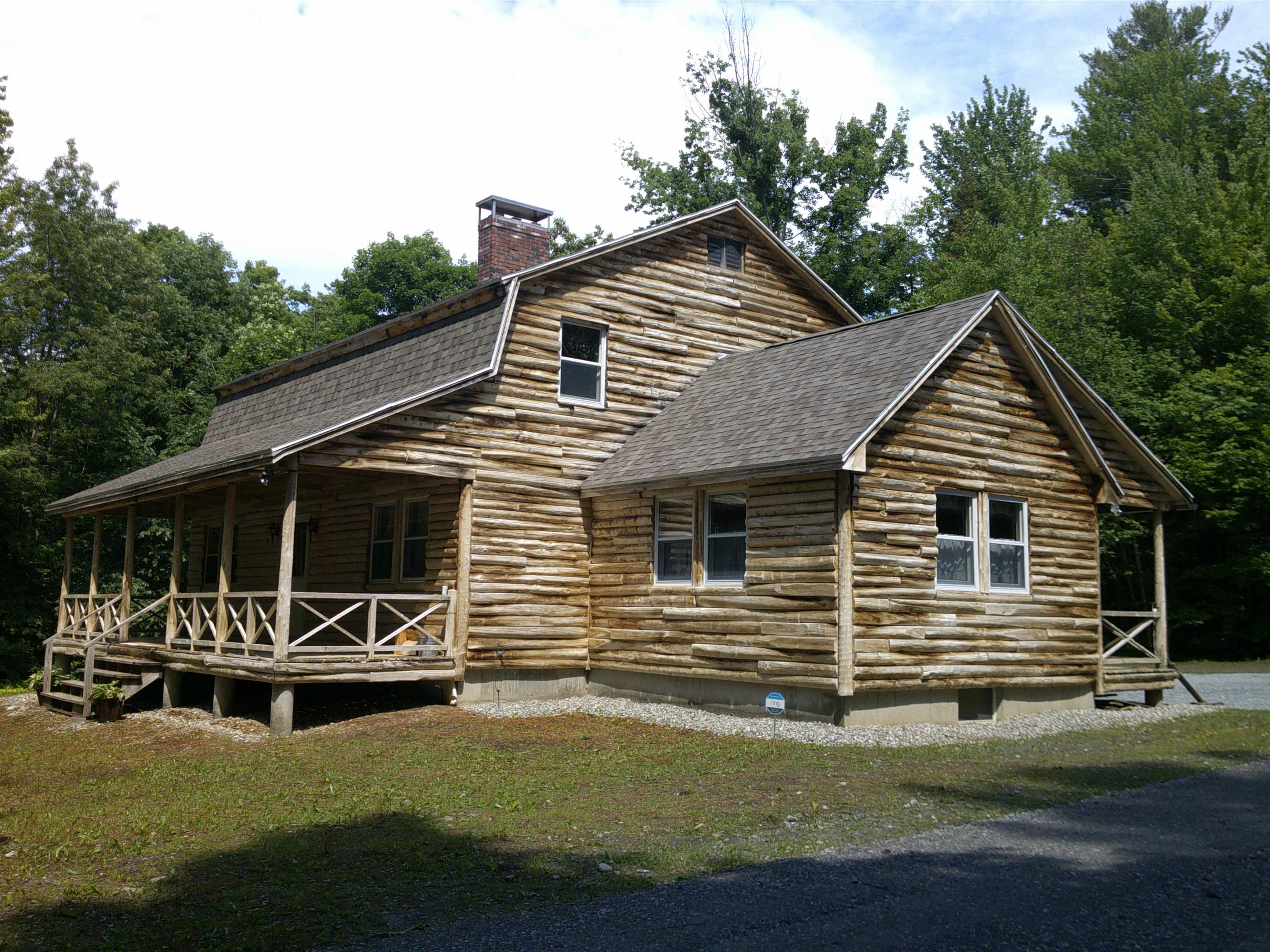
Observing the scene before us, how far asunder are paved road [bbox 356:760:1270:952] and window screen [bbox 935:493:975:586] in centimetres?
686

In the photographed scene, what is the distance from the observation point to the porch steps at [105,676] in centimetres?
1791

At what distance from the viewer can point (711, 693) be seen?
52.0ft

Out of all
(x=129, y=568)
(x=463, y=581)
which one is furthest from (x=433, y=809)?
(x=129, y=568)

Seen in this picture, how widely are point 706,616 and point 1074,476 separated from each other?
618 cm

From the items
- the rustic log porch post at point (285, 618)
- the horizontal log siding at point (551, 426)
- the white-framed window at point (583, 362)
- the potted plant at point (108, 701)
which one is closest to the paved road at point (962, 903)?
the rustic log porch post at point (285, 618)

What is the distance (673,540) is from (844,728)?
162 inches

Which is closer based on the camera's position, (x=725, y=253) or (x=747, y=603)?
(x=747, y=603)

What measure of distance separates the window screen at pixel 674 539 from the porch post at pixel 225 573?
625cm

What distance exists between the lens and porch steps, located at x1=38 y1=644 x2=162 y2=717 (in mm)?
17906

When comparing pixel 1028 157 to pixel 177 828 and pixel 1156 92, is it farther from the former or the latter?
pixel 177 828

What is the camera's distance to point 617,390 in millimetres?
18828

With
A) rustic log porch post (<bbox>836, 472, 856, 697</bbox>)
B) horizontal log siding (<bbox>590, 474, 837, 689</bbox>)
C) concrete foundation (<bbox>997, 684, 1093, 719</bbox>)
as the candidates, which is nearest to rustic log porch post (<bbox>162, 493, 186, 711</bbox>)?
horizontal log siding (<bbox>590, 474, 837, 689</bbox>)

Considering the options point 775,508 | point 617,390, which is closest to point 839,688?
point 775,508

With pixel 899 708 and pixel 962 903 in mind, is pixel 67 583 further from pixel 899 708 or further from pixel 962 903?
pixel 962 903
